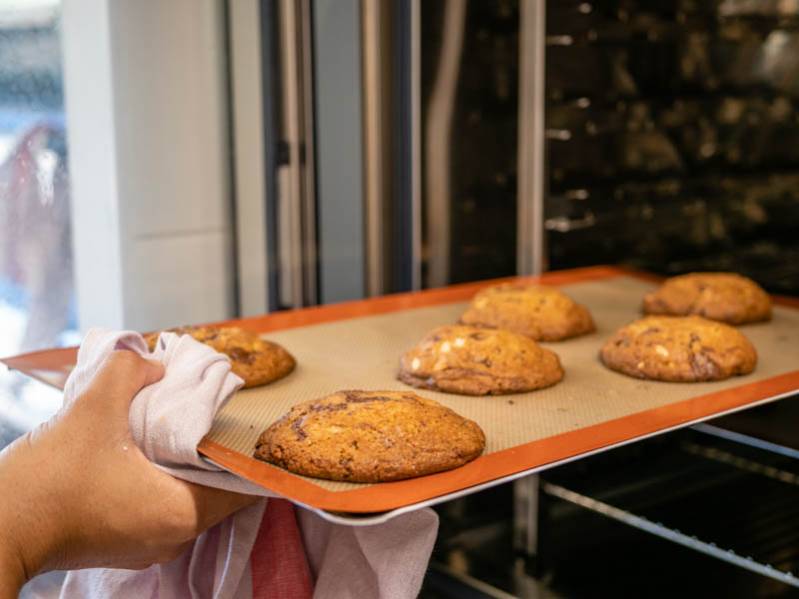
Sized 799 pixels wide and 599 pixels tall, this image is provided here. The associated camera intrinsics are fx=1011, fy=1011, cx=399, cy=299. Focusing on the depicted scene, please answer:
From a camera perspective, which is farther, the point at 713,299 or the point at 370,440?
the point at 713,299

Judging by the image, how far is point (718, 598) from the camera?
1871mm

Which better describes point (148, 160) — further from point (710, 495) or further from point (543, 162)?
point (710, 495)

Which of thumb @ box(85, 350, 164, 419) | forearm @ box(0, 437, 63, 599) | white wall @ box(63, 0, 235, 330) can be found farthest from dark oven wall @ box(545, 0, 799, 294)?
forearm @ box(0, 437, 63, 599)

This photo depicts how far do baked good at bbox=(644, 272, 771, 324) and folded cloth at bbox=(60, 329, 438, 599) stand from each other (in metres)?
1.01

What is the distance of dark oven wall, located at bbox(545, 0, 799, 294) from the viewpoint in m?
2.41

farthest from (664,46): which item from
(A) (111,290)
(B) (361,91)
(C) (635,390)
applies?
(A) (111,290)

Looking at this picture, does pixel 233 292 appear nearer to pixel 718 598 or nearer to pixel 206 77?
pixel 206 77

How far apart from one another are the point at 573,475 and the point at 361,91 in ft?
3.60

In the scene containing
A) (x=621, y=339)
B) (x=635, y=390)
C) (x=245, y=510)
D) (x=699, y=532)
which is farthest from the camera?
(x=699, y=532)

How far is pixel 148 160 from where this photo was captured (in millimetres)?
2570

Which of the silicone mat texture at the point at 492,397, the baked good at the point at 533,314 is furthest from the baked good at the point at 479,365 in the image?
the baked good at the point at 533,314

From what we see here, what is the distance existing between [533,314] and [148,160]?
1.14 meters

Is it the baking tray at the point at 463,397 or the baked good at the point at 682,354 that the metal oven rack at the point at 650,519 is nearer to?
the baked good at the point at 682,354

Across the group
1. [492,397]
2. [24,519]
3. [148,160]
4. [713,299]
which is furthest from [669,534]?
[148,160]
